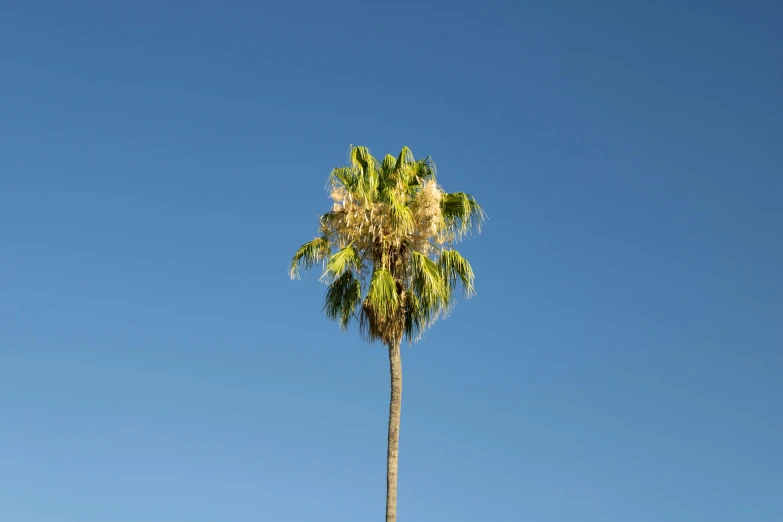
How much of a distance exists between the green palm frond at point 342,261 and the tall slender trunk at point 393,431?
2705 millimetres

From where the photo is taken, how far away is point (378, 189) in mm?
34031

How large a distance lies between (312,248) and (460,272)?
4548 millimetres

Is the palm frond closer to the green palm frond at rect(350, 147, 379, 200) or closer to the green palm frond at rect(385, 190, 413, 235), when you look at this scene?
the green palm frond at rect(385, 190, 413, 235)

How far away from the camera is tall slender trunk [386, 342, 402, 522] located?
30328 mm

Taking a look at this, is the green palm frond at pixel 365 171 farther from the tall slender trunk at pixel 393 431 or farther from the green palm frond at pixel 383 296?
the tall slender trunk at pixel 393 431

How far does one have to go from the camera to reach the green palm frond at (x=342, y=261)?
107 feet

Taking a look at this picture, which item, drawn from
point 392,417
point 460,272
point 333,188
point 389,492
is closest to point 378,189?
point 333,188

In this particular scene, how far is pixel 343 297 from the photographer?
33.4 meters

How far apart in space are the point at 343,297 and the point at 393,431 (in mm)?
4450

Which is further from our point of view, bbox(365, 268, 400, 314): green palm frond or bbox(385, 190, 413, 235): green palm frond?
bbox(385, 190, 413, 235): green palm frond

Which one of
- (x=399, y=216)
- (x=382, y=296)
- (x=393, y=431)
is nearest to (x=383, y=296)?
(x=382, y=296)

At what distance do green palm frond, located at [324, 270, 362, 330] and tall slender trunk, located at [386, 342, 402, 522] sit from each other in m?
1.86

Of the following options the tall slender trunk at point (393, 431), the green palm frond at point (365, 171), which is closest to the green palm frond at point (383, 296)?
the tall slender trunk at point (393, 431)

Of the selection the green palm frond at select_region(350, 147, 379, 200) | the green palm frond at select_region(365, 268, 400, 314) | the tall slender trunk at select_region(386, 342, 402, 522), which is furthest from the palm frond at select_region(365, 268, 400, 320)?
the green palm frond at select_region(350, 147, 379, 200)
